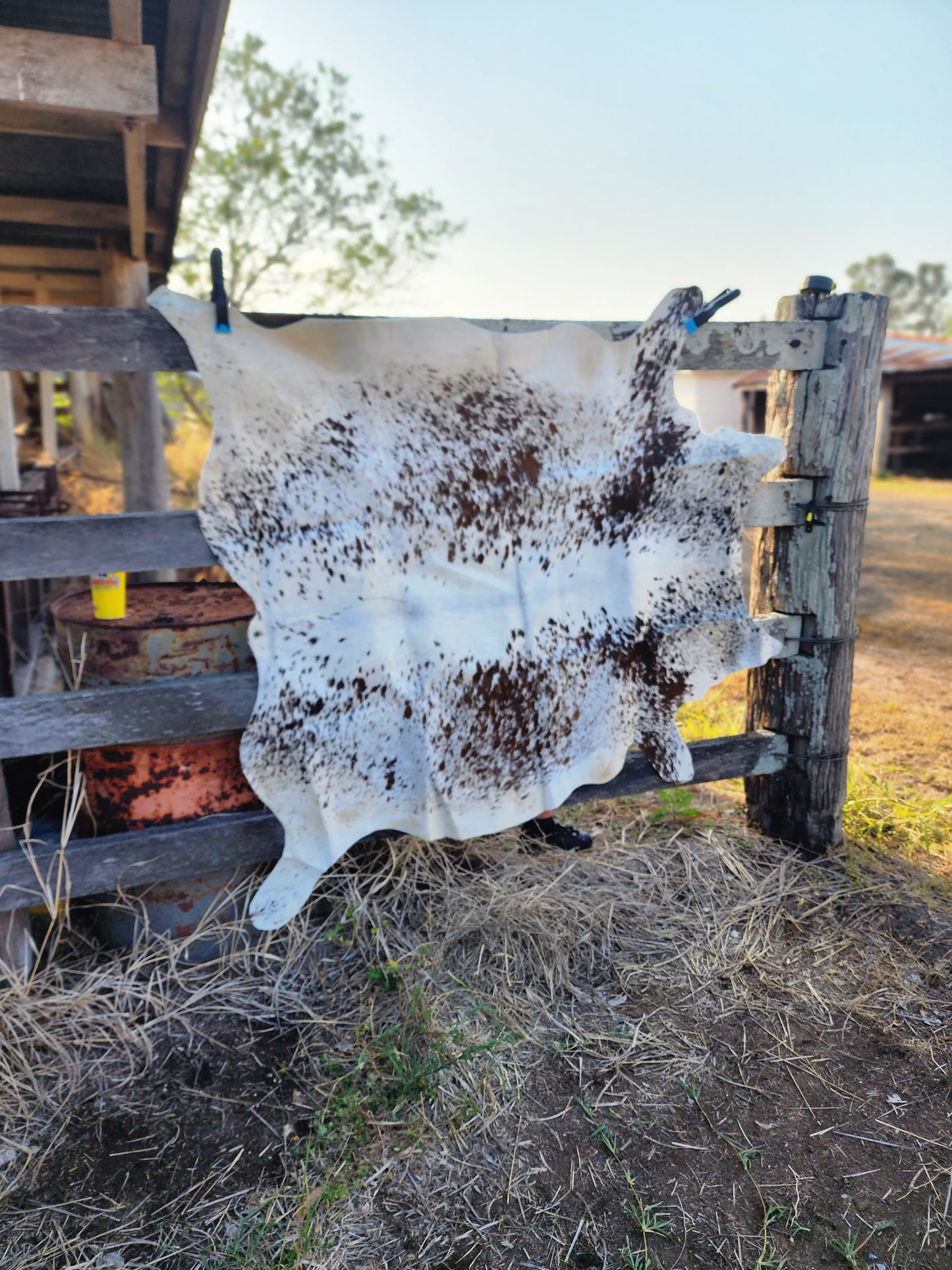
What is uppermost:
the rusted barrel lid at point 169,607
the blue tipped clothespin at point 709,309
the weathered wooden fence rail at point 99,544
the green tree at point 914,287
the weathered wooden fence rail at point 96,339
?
the green tree at point 914,287

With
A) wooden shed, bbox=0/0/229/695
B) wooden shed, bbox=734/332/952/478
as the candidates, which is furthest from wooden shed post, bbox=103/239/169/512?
wooden shed, bbox=734/332/952/478

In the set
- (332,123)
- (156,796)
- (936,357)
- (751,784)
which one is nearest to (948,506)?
(936,357)

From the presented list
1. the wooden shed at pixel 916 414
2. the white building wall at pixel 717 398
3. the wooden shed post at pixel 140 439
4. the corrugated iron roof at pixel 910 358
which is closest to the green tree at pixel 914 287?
the white building wall at pixel 717 398

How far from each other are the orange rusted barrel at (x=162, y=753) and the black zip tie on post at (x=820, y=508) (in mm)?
2065

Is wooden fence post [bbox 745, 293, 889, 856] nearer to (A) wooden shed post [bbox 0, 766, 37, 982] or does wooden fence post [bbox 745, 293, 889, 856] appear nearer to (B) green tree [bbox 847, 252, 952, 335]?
(A) wooden shed post [bbox 0, 766, 37, 982]

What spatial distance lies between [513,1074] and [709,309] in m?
2.36

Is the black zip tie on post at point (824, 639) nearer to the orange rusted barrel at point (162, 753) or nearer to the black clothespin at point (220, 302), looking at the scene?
the orange rusted barrel at point (162, 753)

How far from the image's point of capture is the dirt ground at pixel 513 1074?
1843 millimetres

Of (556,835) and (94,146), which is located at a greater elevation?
(94,146)

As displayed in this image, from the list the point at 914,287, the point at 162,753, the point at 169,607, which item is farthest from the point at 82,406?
the point at 914,287

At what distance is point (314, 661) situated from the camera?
2.28m

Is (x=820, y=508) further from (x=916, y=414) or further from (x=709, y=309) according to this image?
(x=916, y=414)

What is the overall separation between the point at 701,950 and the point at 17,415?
555 inches

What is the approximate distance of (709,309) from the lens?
2.59 meters
